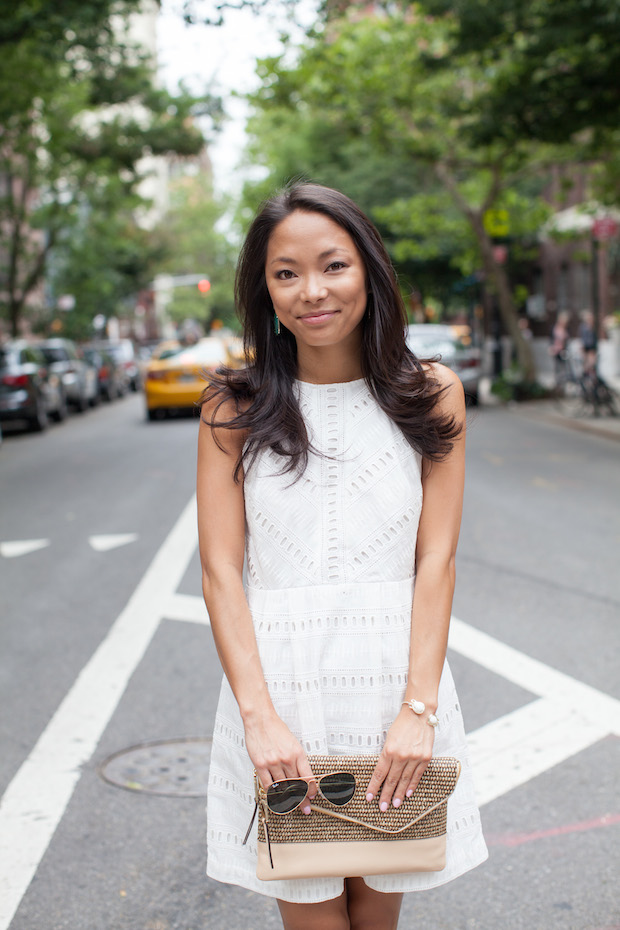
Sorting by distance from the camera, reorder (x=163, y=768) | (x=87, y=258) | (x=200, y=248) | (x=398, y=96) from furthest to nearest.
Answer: (x=200, y=248) < (x=87, y=258) < (x=398, y=96) < (x=163, y=768)

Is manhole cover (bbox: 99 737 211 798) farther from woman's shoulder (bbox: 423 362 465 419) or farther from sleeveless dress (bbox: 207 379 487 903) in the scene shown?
woman's shoulder (bbox: 423 362 465 419)

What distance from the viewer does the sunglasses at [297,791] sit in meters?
1.96

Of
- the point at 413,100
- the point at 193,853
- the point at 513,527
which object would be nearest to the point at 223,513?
the point at 193,853

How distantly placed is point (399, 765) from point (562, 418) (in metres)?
17.9

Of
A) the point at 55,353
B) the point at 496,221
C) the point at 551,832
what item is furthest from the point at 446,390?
the point at 55,353

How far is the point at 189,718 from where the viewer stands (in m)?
4.86

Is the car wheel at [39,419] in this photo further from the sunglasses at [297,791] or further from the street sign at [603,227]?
the sunglasses at [297,791]

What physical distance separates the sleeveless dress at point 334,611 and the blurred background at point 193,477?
43 centimetres

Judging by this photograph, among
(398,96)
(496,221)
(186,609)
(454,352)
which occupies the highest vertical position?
(398,96)

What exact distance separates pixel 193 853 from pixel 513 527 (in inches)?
238

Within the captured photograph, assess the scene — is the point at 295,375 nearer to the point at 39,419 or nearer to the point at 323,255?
the point at 323,255

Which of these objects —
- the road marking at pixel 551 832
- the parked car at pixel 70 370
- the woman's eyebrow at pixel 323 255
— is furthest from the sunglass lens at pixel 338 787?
the parked car at pixel 70 370

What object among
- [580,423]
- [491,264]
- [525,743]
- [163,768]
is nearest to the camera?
[163,768]

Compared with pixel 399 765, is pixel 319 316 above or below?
above
